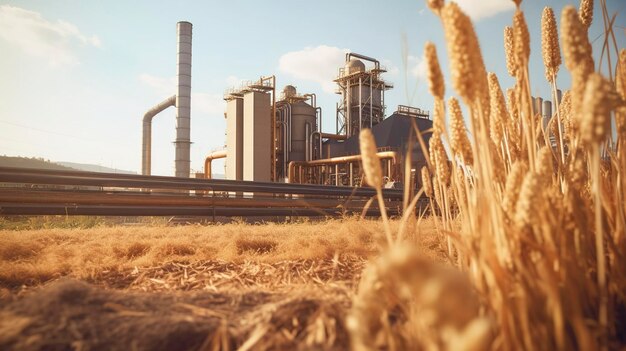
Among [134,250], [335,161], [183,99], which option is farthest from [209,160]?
[134,250]

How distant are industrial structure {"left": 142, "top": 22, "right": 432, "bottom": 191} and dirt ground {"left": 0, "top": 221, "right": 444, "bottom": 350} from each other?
11.1 meters

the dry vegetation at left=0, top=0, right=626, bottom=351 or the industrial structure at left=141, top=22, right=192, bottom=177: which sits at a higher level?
the industrial structure at left=141, top=22, right=192, bottom=177

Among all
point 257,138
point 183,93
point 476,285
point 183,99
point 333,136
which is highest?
point 183,93

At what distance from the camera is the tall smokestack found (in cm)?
1736

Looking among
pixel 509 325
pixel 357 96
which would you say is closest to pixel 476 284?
pixel 509 325

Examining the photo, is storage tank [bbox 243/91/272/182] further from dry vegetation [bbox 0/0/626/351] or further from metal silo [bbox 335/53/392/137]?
dry vegetation [bbox 0/0/626/351]

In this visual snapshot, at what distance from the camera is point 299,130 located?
2103 cm

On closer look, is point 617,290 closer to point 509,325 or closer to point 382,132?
point 509,325

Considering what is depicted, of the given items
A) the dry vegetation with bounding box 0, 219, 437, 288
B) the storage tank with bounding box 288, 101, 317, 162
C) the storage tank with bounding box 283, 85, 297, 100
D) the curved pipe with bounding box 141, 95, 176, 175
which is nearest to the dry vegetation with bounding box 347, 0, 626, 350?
the dry vegetation with bounding box 0, 219, 437, 288

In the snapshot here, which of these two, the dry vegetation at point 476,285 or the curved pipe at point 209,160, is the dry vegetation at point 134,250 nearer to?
the dry vegetation at point 476,285

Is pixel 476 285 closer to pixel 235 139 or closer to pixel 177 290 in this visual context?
pixel 177 290

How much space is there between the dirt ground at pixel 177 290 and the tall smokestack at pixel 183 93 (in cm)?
1538

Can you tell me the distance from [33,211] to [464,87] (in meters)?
4.87

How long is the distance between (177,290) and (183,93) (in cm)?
1733
